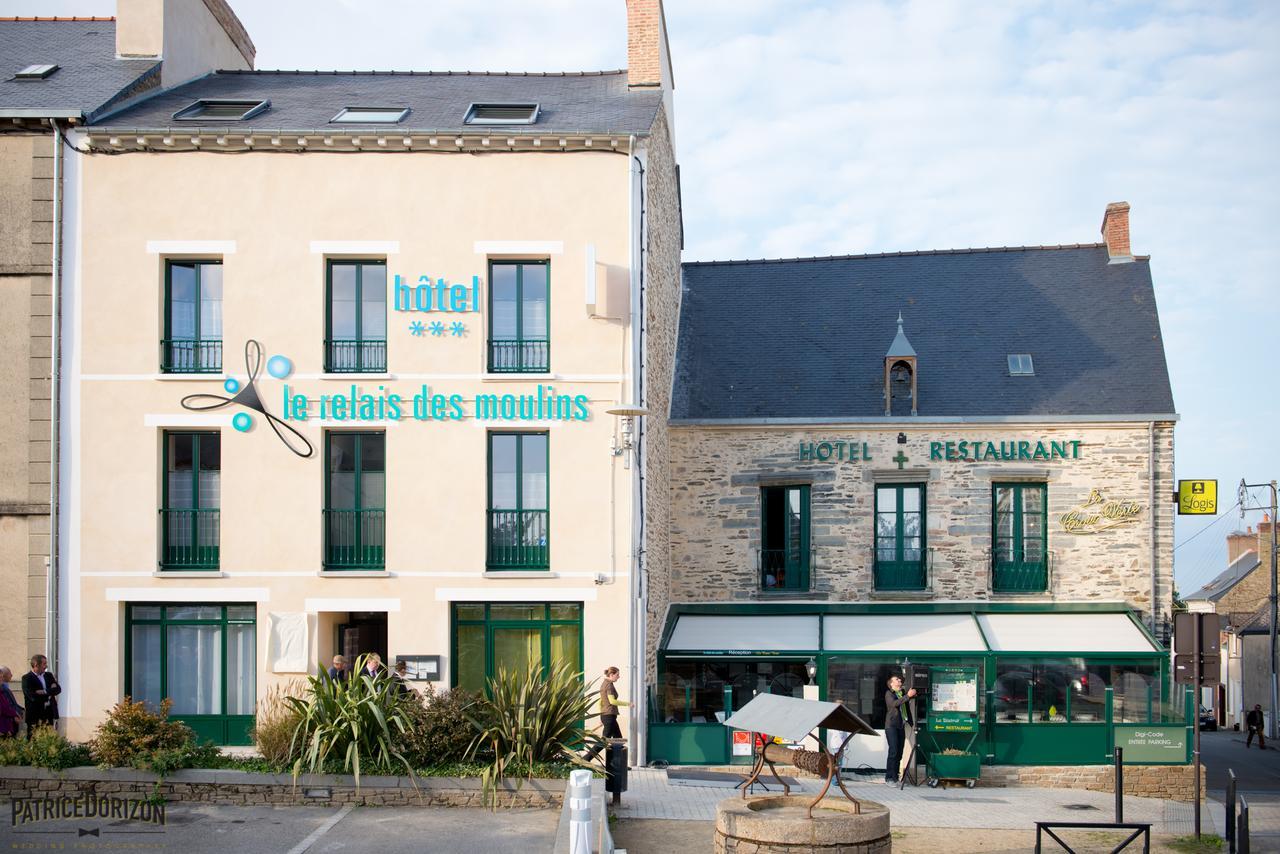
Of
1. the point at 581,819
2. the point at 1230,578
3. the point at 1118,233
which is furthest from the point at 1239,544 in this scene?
the point at 581,819

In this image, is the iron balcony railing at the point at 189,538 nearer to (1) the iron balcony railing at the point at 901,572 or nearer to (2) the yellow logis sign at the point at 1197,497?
(1) the iron balcony railing at the point at 901,572

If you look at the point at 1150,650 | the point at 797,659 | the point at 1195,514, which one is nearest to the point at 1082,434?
the point at 1195,514

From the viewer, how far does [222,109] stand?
17.4 meters

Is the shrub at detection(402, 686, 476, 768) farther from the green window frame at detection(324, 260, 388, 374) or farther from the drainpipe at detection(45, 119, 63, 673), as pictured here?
the drainpipe at detection(45, 119, 63, 673)

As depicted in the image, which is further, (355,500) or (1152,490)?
(1152,490)

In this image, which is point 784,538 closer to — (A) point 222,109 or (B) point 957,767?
(B) point 957,767

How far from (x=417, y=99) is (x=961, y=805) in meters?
12.8

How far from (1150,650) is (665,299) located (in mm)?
9102

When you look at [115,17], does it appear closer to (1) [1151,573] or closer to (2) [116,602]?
(2) [116,602]

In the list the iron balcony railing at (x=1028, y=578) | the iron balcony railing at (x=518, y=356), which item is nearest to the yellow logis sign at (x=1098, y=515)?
the iron balcony railing at (x=1028, y=578)

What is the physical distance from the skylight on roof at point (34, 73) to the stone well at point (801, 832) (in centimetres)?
1465

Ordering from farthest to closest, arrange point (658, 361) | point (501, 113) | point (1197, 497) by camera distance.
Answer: point (1197, 497) → point (658, 361) → point (501, 113)

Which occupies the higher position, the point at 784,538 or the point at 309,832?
the point at 784,538

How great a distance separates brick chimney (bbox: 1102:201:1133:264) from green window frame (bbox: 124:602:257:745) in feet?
52.9
